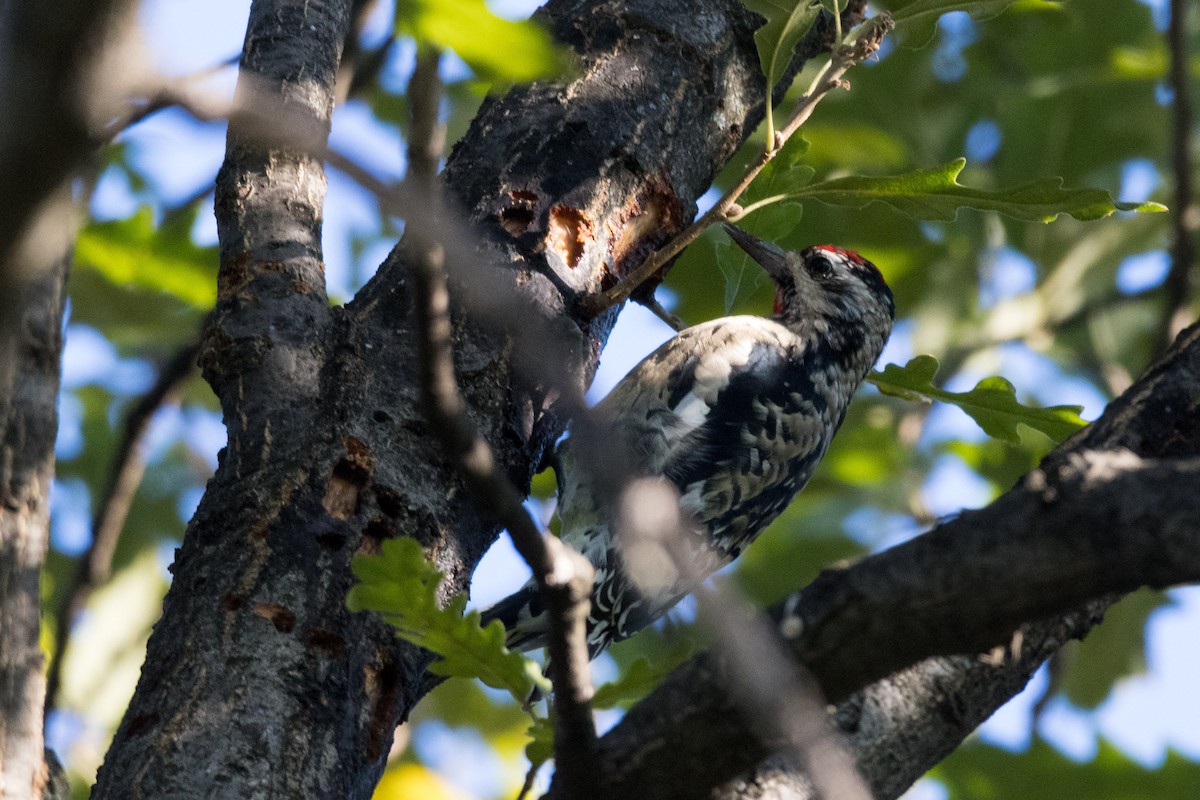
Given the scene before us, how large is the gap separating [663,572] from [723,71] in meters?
1.13

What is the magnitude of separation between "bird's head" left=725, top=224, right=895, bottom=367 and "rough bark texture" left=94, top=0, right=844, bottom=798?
1414 mm

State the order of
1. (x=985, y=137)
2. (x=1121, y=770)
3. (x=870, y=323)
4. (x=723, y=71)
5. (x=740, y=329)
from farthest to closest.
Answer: (x=985, y=137)
(x=870, y=323)
(x=740, y=329)
(x=1121, y=770)
(x=723, y=71)

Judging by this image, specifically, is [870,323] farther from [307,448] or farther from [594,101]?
[307,448]

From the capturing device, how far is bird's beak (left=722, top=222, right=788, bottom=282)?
12.0 feet

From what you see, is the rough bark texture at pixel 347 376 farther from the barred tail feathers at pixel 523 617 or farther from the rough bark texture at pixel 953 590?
the barred tail feathers at pixel 523 617

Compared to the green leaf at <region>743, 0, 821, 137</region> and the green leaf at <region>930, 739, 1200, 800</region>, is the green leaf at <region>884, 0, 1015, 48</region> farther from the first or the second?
the green leaf at <region>930, 739, 1200, 800</region>

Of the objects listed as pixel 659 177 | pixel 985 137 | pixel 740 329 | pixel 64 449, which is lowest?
pixel 659 177

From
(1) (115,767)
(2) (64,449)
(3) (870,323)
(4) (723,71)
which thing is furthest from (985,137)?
(1) (115,767)

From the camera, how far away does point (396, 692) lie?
2.07m

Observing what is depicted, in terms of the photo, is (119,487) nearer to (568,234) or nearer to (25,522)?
(568,234)

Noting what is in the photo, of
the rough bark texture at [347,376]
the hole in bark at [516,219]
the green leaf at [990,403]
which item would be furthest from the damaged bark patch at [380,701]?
the green leaf at [990,403]

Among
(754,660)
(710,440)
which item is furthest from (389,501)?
(710,440)

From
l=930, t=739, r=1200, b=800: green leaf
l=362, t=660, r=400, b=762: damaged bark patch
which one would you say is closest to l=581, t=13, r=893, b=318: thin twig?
l=362, t=660, r=400, b=762: damaged bark patch

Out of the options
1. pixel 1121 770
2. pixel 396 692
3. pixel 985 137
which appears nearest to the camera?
pixel 396 692
